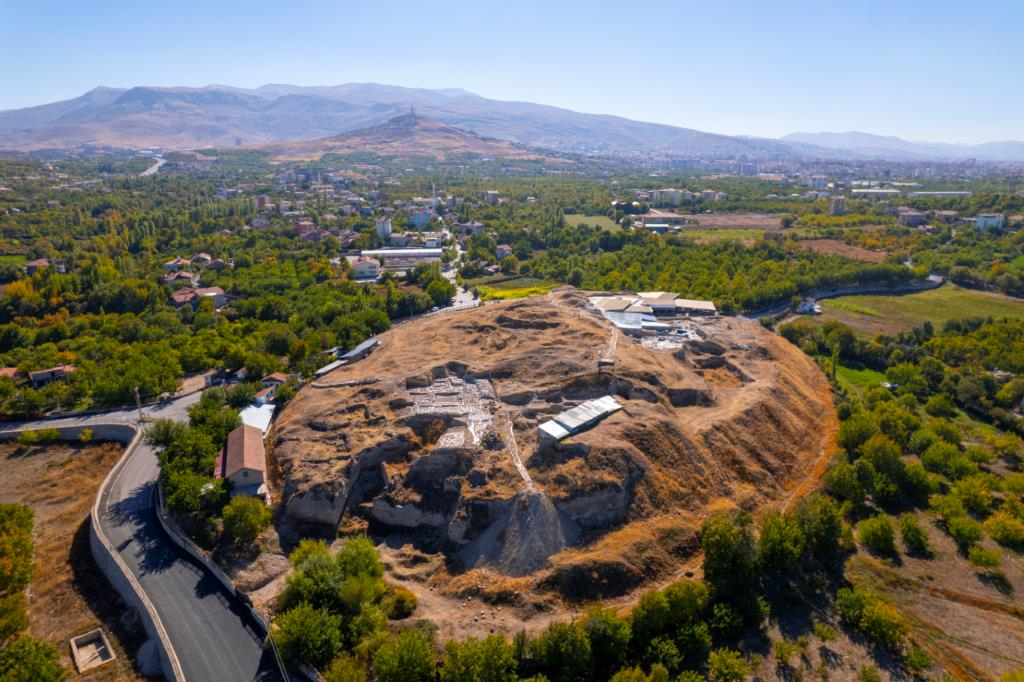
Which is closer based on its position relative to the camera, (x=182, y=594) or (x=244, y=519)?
(x=182, y=594)

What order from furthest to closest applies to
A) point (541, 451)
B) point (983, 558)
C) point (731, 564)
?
point (541, 451), point (983, 558), point (731, 564)

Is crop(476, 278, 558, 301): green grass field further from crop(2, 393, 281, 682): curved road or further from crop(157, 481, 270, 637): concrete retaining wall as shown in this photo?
crop(157, 481, 270, 637): concrete retaining wall

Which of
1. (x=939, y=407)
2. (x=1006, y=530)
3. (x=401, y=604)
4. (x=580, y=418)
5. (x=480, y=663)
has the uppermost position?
(x=580, y=418)

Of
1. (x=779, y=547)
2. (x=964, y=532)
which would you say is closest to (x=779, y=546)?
(x=779, y=547)

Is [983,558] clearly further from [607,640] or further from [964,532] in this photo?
[607,640]

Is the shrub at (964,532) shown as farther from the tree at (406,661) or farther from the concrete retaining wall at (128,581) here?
the concrete retaining wall at (128,581)

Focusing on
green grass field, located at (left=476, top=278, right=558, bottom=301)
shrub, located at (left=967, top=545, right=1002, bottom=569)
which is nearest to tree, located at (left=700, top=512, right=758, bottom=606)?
shrub, located at (left=967, top=545, right=1002, bottom=569)

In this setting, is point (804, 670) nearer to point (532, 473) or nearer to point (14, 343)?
point (532, 473)
